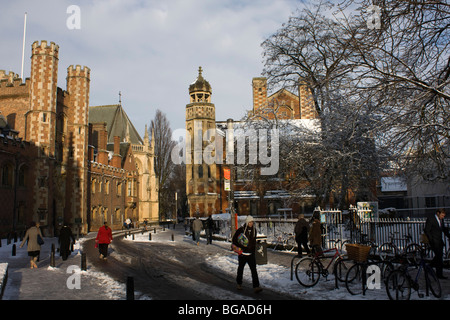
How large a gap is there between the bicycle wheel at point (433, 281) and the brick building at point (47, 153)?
27.4 meters

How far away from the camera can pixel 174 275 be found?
12.3 meters

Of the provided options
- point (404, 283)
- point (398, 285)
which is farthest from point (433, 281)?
point (398, 285)

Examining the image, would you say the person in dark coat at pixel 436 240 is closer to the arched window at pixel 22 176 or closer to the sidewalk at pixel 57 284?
the sidewalk at pixel 57 284

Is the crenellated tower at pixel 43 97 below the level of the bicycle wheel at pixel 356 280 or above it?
above

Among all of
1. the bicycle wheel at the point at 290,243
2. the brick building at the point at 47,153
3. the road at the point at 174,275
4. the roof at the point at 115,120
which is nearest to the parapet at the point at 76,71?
the brick building at the point at 47,153

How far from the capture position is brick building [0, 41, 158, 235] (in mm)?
28516

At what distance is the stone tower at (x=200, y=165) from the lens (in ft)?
156

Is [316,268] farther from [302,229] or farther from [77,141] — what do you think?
[77,141]

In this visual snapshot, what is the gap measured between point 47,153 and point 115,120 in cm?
2887

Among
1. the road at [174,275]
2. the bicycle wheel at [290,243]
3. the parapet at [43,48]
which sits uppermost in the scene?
the parapet at [43,48]

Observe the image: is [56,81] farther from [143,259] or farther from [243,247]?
[243,247]

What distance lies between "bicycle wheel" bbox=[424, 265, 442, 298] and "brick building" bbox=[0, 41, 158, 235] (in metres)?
27.4
